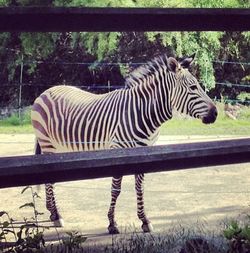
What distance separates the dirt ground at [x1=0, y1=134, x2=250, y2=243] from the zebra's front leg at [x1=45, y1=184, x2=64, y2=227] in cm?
4

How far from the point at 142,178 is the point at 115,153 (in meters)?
2.28

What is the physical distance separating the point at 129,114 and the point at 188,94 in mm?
426

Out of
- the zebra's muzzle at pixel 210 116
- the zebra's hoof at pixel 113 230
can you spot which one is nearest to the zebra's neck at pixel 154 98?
the zebra's muzzle at pixel 210 116

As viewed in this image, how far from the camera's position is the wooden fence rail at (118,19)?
115 centimetres

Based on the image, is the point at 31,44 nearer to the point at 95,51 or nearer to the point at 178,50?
the point at 95,51

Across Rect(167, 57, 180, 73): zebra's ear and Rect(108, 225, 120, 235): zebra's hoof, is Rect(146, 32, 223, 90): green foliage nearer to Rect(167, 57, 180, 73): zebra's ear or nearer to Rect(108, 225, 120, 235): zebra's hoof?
Rect(167, 57, 180, 73): zebra's ear

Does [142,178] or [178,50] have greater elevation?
[178,50]

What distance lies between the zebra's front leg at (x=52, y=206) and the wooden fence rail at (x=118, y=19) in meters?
2.20

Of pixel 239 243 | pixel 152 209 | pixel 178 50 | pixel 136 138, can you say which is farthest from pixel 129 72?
pixel 239 243

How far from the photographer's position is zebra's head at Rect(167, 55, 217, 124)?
11.1ft

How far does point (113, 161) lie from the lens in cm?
123

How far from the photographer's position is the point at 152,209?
347 centimetres

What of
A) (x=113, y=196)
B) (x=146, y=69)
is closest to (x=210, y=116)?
(x=146, y=69)

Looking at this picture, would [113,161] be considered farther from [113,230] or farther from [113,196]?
[113,196]
